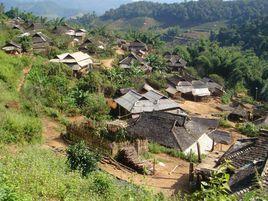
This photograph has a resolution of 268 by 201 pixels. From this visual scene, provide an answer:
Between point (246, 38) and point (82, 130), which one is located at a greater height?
point (82, 130)

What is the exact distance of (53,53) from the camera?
146ft

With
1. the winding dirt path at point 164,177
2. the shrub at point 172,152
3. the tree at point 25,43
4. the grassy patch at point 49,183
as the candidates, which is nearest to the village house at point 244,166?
the winding dirt path at point 164,177

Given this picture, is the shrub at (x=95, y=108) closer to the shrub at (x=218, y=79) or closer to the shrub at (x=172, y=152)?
the shrub at (x=172, y=152)

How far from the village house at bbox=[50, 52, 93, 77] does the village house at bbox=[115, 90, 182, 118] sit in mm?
9310

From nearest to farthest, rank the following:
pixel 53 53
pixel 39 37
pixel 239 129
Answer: pixel 239 129
pixel 53 53
pixel 39 37

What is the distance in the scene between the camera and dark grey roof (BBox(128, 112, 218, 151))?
73.9 ft

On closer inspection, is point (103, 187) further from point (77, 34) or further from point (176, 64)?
point (77, 34)

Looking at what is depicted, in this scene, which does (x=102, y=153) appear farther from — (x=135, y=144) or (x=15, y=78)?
(x=15, y=78)

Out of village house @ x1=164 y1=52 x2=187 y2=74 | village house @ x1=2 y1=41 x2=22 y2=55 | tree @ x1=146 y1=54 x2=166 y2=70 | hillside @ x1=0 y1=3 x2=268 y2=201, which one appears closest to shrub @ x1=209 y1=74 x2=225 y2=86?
hillside @ x1=0 y1=3 x2=268 y2=201

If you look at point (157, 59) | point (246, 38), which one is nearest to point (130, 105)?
point (157, 59)

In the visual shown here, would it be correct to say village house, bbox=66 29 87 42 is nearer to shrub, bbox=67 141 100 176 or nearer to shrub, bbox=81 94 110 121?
shrub, bbox=81 94 110 121

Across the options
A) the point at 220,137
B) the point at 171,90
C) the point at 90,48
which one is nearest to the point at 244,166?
the point at 220,137

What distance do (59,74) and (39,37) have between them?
1582 centimetres

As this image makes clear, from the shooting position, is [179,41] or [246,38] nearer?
[246,38]
